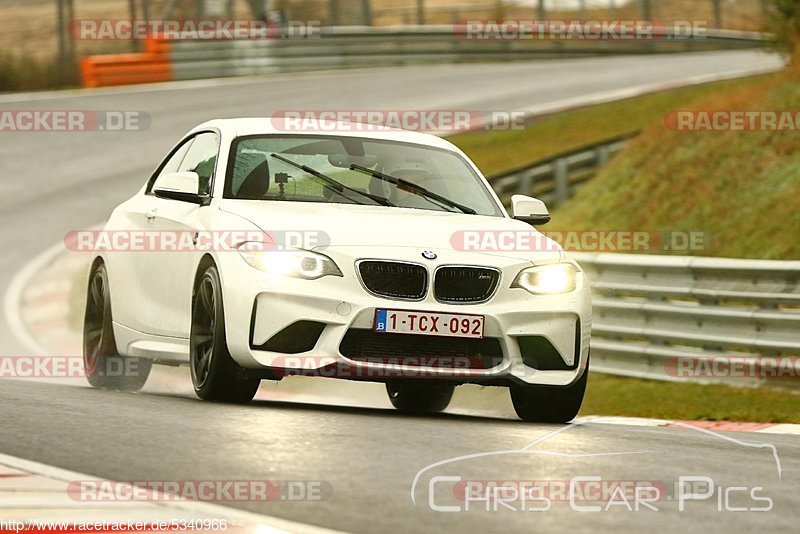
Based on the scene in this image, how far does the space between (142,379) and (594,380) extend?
4235mm

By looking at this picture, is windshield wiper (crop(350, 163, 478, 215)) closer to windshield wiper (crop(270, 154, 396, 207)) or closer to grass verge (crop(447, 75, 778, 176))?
windshield wiper (crop(270, 154, 396, 207))

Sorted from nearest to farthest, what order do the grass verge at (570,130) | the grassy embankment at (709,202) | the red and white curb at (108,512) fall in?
1. the red and white curb at (108,512)
2. the grassy embankment at (709,202)
3. the grass verge at (570,130)

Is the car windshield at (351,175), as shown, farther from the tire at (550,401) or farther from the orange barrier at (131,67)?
the orange barrier at (131,67)

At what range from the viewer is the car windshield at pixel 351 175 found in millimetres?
9125

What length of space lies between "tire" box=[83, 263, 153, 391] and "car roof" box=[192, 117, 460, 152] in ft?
4.09

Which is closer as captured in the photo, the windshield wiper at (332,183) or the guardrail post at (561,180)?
the windshield wiper at (332,183)

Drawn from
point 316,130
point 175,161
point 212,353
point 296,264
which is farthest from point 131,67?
point 296,264

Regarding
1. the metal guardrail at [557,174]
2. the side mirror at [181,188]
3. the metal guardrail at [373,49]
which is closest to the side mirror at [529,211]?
the side mirror at [181,188]

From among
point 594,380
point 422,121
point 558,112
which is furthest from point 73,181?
point 594,380

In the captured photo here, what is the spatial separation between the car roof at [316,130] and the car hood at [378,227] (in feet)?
2.31

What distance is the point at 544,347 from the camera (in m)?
8.51

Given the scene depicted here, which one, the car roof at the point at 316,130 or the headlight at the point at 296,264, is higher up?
the car roof at the point at 316,130

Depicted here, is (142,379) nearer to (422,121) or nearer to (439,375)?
(439,375)

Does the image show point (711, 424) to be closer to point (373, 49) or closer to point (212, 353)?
point (212, 353)
